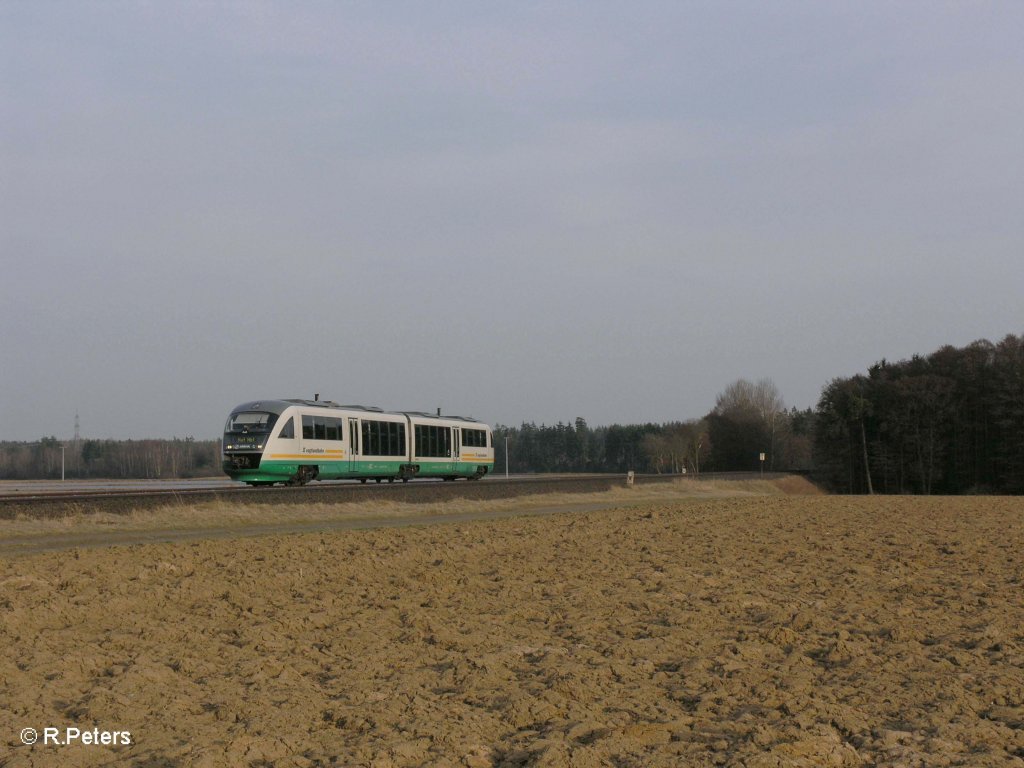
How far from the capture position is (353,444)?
40469 millimetres

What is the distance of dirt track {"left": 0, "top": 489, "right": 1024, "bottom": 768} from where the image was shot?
664 cm

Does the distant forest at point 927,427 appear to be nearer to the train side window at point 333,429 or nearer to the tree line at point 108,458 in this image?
the train side window at point 333,429

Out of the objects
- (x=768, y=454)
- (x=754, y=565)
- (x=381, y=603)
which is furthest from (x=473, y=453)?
(x=768, y=454)

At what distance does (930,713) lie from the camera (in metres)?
7.34

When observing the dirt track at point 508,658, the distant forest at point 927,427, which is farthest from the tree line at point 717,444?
the dirt track at point 508,658

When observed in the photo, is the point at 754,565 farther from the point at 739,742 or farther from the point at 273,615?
the point at 739,742

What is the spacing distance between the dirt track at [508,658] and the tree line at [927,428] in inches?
2794

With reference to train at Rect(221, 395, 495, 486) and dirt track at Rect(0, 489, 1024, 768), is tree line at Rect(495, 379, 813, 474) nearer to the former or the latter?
train at Rect(221, 395, 495, 486)

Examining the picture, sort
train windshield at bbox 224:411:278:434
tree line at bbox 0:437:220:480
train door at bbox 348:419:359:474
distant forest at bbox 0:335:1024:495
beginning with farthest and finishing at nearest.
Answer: tree line at bbox 0:437:220:480 < distant forest at bbox 0:335:1024:495 < train door at bbox 348:419:359:474 < train windshield at bbox 224:411:278:434

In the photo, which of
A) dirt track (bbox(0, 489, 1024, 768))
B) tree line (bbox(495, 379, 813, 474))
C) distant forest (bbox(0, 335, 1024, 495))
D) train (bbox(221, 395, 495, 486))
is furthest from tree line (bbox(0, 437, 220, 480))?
dirt track (bbox(0, 489, 1024, 768))

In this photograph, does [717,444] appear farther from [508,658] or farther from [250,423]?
[508,658]

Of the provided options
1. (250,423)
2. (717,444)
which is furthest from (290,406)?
(717,444)

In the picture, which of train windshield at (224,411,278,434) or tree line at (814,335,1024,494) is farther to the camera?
tree line at (814,335,1024,494)

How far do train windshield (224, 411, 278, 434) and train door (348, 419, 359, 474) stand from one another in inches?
195
